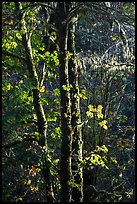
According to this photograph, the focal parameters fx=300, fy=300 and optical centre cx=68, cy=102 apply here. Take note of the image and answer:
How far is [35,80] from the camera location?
5.69m

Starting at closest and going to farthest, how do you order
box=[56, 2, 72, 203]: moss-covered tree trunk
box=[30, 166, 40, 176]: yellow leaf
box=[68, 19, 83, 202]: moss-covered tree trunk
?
box=[56, 2, 72, 203]: moss-covered tree trunk
box=[68, 19, 83, 202]: moss-covered tree trunk
box=[30, 166, 40, 176]: yellow leaf

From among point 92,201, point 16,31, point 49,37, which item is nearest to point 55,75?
point 49,37

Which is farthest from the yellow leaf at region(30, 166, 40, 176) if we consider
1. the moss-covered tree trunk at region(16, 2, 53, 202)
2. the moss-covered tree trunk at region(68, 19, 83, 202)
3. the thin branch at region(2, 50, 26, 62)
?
the thin branch at region(2, 50, 26, 62)

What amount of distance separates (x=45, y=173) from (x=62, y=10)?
301cm

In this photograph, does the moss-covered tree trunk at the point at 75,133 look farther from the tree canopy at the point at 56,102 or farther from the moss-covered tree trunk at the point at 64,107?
the moss-covered tree trunk at the point at 64,107

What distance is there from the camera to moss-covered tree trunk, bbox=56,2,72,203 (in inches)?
196

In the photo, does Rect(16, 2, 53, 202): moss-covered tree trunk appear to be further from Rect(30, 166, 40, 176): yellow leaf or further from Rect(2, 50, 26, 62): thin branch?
Rect(30, 166, 40, 176): yellow leaf

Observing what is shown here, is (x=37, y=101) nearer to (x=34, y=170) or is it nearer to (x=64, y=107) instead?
(x=64, y=107)

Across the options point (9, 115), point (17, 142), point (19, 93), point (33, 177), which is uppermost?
point (19, 93)

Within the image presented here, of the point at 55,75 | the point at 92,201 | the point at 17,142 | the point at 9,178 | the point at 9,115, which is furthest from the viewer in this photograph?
the point at 55,75

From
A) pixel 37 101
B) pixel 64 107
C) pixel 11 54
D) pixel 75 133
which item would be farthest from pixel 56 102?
pixel 11 54

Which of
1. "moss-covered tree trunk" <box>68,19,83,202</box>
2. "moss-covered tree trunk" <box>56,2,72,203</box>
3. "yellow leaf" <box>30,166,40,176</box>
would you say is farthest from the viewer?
"yellow leaf" <box>30,166,40,176</box>

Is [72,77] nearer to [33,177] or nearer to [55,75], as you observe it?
[55,75]

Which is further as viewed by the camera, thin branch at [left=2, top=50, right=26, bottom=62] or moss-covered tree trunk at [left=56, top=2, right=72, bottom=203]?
thin branch at [left=2, top=50, right=26, bottom=62]
